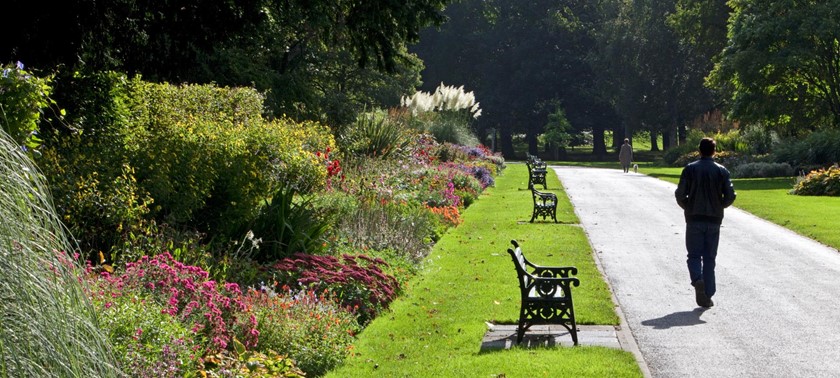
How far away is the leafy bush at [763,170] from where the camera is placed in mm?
44750

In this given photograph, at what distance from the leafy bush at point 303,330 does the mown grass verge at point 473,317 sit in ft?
0.57

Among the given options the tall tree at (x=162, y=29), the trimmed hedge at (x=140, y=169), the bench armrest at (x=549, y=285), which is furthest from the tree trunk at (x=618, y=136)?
the bench armrest at (x=549, y=285)

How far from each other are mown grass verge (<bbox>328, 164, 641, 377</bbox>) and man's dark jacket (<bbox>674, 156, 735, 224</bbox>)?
146 cm

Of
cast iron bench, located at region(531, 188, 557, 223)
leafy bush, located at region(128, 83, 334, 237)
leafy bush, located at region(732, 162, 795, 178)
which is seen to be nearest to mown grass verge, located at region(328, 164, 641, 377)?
leafy bush, located at region(128, 83, 334, 237)

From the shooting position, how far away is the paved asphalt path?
9359 millimetres

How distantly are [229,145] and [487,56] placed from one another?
78.7 meters

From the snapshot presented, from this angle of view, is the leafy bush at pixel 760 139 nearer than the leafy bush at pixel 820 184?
No

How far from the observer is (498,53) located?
298ft

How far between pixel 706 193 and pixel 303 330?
5585 mm

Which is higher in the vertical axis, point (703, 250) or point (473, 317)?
point (703, 250)

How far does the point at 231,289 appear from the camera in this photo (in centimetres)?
916

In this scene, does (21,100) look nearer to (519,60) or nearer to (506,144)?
(519,60)

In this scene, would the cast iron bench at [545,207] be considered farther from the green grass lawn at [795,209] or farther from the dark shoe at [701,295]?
the dark shoe at [701,295]

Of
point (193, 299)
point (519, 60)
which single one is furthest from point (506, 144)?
point (193, 299)
